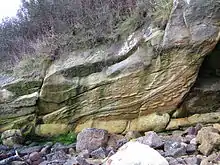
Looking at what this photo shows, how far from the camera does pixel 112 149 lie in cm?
610

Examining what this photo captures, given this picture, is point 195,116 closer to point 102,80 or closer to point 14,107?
point 102,80

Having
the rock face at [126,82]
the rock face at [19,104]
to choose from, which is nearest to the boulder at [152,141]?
the rock face at [126,82]

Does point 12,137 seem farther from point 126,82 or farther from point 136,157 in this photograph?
point 136,157

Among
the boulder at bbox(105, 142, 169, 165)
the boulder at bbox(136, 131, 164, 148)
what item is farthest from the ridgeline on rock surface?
the boulder at bbox(105, 142, 169, 165)

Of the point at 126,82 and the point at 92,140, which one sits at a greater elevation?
the point at 126,82

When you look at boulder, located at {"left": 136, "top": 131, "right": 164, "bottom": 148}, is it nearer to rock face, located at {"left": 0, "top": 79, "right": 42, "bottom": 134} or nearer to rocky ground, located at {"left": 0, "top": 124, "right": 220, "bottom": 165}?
rocky ground, located at {"left": 0, "top": 124, "right": 220, "bottom": 165}

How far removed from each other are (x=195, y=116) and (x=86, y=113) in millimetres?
2455

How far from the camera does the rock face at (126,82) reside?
6.49 metres

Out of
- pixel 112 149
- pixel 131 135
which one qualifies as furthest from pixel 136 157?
pixel 131 135

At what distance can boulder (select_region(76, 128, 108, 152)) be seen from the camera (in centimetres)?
639

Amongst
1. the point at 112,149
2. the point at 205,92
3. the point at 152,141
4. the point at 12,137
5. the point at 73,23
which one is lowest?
the point at 112,149

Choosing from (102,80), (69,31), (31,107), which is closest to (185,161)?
(102,80)

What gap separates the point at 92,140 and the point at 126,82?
1.45m

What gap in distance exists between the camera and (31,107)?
313 inches
